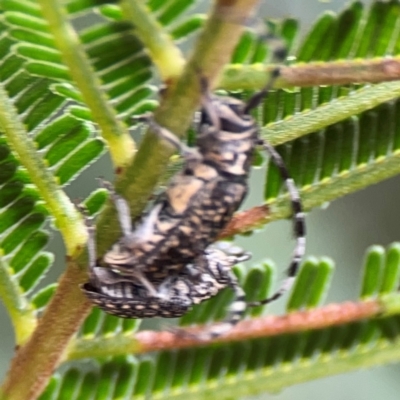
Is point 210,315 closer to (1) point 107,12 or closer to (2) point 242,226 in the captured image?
(2) point 242,226

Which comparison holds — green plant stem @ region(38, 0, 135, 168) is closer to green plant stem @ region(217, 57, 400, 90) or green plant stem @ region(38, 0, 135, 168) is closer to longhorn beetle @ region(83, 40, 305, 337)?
longhorn beetle @ region(83, 40, 305, 337)

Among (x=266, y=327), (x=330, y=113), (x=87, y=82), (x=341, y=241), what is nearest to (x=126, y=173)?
(x=87, y=82)

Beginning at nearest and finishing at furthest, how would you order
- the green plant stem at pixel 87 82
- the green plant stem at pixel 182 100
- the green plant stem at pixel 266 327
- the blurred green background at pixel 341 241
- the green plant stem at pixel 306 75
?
the green plant stem at pixel 182 100 → the green plant stem at pixel 87 82 → the green plant stem at pixel 306 75 → the green plant stem at pixel 266 327 → the blurred green background at pixel 341 241

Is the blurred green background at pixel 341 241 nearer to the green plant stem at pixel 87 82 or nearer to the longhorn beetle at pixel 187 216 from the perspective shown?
the longhorn beetle at pixel 187 216

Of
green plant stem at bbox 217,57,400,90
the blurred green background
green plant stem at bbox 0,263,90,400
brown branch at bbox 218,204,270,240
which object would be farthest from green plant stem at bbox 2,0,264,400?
the blurred green background

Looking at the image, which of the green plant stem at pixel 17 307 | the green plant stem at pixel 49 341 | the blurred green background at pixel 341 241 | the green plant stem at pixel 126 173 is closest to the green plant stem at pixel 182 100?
the green plant stem at pixel 126 173

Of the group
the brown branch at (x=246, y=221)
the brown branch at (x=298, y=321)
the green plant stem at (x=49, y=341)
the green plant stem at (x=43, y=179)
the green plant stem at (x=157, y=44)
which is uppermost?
the green plant stem at (x=157, y=44)

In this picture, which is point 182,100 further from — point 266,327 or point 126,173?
point 266,327

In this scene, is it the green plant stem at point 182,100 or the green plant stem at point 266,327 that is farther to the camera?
the green plant stem at point 266,327
